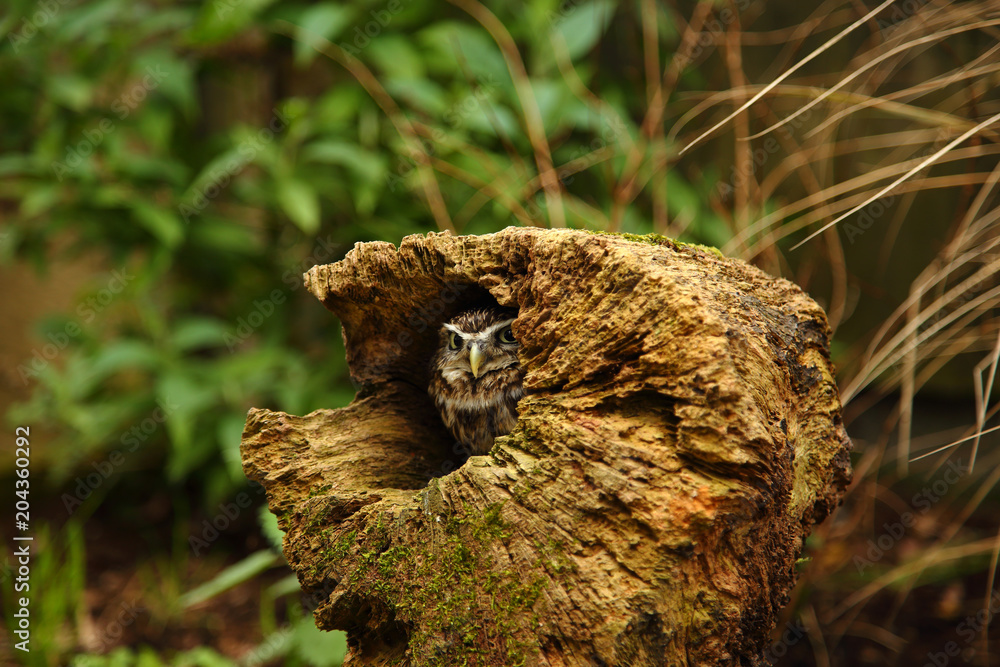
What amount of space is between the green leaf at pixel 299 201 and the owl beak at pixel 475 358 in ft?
4.68

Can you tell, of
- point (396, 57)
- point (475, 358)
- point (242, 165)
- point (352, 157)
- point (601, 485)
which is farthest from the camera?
point (242, 165)

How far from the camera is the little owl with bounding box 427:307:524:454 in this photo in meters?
2.36

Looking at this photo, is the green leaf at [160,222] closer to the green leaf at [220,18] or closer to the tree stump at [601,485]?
the green leaf at [220,18]

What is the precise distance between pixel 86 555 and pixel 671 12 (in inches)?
192

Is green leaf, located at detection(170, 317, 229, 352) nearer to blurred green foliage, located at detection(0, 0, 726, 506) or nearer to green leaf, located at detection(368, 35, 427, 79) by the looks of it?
blurred green foliage, located at detection(0, 0, 726, 506)

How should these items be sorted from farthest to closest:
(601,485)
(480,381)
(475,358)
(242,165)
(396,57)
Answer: (242,165)
(396,57)
(480,381)
(475,358)
(601,485)

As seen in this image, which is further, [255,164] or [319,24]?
[255,164]

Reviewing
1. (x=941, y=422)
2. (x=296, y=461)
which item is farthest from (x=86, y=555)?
(x=941, y=422)

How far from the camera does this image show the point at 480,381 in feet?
7.98

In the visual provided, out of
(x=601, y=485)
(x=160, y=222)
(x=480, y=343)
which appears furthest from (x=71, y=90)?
(x=601, y=485)

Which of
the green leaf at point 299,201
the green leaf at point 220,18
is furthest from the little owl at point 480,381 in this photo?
the green leaf at point 220,18

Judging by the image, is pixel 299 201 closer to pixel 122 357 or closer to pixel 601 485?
pixel 122 357

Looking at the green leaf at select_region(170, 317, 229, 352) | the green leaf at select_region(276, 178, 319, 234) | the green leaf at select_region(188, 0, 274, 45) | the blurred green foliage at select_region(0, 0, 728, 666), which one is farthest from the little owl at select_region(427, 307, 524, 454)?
the green leaf at select_region(188, 0, 274, 45)

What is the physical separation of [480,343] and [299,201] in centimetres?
162
